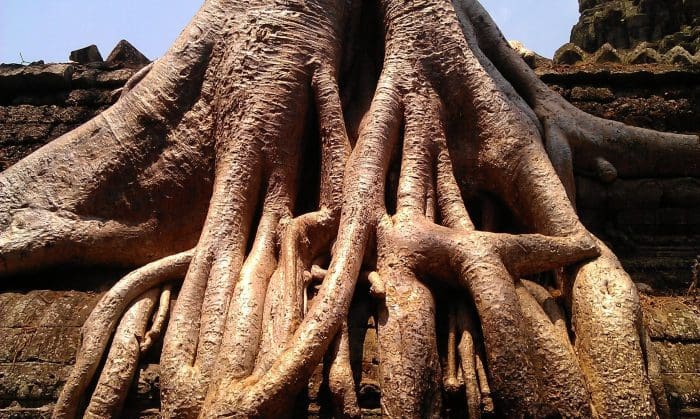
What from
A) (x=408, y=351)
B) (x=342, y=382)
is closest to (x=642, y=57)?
(x=408, y=351)

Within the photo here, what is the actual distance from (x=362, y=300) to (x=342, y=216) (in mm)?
391

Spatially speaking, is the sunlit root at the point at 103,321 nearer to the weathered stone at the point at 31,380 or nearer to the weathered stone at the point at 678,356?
the weathered stone at the point at 31,380

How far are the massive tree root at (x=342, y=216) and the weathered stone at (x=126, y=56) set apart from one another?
7.77 ft

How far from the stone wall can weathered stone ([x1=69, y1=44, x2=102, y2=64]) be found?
0.66 m

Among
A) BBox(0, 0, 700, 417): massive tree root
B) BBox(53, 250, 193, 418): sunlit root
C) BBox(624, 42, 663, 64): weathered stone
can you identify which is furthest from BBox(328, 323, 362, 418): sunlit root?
BBox(624, 42, 663, 64): weathered stone

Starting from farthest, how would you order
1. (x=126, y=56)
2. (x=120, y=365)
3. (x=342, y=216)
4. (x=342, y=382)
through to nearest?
1. (x=126, y=56)
2. (x=342, y=216)
3. (x=120, y=365)
4. (x=342, y=382)

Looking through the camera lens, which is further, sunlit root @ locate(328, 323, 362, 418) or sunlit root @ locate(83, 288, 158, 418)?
sunlit root @ locate(83, 288, 158, 418)

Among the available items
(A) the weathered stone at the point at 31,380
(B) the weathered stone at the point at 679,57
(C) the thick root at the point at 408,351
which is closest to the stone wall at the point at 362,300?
(A) the weathered stone at the point at 31,380

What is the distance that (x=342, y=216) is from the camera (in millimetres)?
2436

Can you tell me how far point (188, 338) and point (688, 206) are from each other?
328cm

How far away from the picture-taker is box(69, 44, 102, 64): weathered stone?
218 inches

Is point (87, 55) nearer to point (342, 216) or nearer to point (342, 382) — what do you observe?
point (342, 216)

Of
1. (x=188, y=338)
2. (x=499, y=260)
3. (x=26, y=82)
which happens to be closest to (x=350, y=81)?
(x=499, y=260)

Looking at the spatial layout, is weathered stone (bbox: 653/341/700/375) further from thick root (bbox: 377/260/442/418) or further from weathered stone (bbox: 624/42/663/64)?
weathered stone (bbox: 624/42/663/64)
